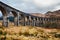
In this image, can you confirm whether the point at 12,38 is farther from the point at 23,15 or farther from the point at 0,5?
the point at 23,15

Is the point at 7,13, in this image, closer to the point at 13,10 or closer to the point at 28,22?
the point at 13,10

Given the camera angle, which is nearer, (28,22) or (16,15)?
(16,15)

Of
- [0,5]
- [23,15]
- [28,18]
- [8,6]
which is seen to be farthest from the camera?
[28,18]

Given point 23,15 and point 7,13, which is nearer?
point 7,13

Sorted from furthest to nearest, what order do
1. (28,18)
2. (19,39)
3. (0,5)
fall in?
(28,18) < (0,5) < (19,39)

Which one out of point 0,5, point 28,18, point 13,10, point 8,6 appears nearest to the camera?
point 0,5

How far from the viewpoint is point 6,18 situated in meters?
44.7

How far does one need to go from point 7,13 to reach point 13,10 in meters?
6.02

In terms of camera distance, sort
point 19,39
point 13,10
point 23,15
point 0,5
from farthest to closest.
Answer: point 23,15, point 13,10, point 0,5, point 19,39

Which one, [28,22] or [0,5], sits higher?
[0,5]

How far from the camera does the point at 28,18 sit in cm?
6931

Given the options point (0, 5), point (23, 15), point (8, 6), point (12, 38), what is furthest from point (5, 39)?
point (23, 15)

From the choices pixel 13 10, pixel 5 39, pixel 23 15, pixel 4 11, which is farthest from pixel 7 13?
pixel 5 39

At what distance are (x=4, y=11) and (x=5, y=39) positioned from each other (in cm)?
2886
